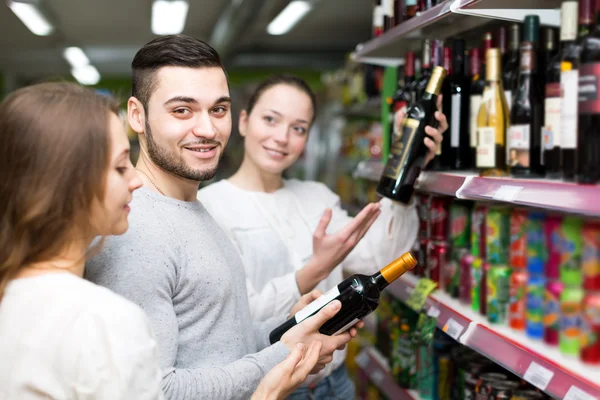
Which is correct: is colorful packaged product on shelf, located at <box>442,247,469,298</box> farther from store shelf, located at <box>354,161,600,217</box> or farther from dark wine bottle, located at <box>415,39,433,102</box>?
dark wine bottle, located at <box>415,39,433,102</box>

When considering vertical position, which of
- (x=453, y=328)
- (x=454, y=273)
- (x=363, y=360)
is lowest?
(x=363, y=360)

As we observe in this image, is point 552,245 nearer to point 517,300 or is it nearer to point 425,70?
point 517,300

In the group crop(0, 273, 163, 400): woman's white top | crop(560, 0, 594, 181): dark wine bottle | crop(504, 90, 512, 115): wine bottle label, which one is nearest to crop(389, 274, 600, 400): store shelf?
crop(560, 0, 594, 181): dark wine bottle

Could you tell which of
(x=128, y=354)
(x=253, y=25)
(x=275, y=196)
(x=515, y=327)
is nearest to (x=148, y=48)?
(x=128, y=354)

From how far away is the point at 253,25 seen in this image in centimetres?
743

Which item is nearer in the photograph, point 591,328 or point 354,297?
point 591,328

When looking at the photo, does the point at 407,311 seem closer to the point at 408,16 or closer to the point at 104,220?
the point at 408,16

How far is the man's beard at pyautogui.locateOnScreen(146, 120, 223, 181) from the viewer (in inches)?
67.1

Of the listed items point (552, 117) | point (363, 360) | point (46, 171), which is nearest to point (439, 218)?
point (552, 117)

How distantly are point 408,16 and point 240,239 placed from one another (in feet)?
3.55

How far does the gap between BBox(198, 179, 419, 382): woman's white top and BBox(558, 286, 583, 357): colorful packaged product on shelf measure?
3.25ft

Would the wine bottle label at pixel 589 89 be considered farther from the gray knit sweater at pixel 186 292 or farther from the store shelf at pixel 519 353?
the gray knit sweater at pixel 186 292

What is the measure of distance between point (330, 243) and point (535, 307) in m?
0.74

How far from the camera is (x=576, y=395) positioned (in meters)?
1.37
